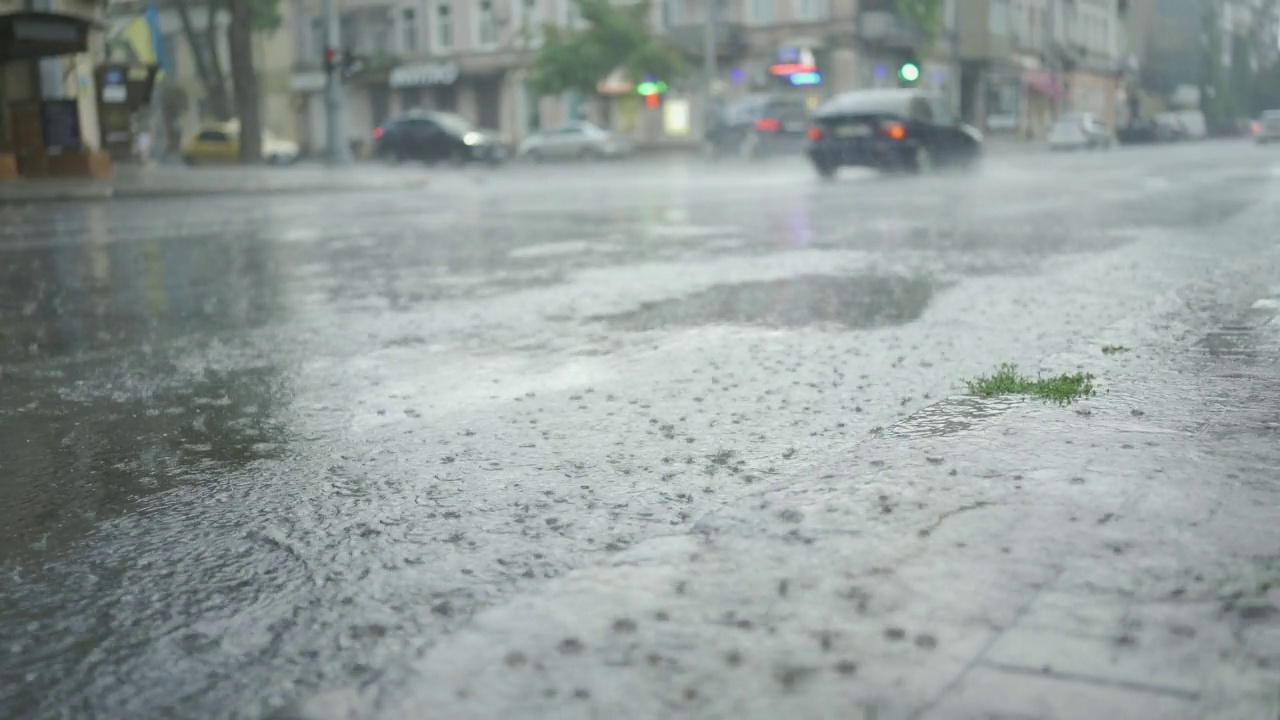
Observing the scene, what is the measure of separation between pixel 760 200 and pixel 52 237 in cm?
923

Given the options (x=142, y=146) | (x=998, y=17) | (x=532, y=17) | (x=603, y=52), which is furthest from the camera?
(x=998, y=17)

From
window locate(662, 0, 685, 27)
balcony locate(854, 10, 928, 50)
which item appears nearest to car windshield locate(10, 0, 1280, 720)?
balcony locate(854, 10, 928, 50)

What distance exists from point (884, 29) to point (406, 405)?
48923 millimetres

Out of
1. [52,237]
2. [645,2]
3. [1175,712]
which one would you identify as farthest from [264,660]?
[645,2]

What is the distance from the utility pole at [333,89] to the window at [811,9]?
71.3ft

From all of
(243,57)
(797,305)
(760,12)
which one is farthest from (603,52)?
(797,305)

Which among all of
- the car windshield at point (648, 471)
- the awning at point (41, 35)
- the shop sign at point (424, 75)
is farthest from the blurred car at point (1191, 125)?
the car windshield at point (648, 471)

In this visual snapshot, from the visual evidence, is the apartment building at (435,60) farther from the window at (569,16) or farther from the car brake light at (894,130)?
the car brake light at (894,130)

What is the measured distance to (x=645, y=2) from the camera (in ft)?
168

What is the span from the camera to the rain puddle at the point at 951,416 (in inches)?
162

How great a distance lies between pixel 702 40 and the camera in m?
53.0

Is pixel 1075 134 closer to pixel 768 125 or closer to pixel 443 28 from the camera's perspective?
pixel 768 125

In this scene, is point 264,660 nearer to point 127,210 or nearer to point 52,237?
point 52,237

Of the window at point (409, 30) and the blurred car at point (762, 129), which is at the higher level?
the window at point (409, 30)
